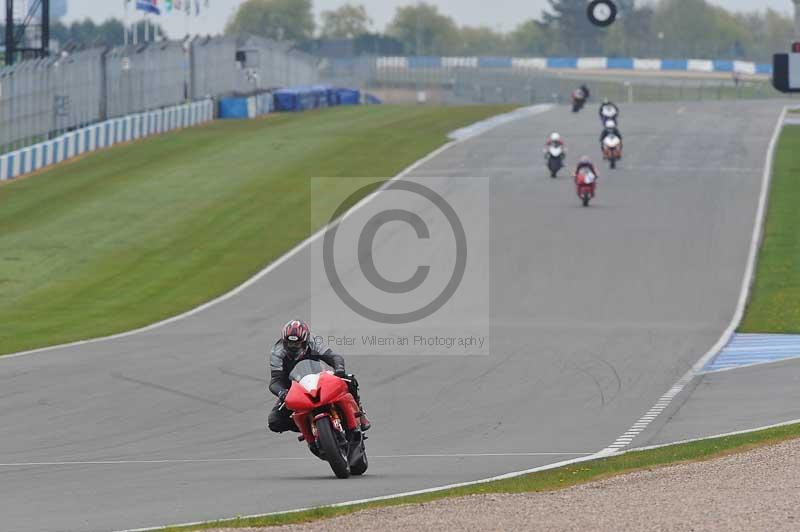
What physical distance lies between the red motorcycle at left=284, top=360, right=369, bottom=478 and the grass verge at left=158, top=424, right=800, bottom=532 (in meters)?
1.30

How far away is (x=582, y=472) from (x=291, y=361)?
120 inches

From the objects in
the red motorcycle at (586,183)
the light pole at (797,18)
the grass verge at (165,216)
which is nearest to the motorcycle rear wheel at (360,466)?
the light pole at (797,18)

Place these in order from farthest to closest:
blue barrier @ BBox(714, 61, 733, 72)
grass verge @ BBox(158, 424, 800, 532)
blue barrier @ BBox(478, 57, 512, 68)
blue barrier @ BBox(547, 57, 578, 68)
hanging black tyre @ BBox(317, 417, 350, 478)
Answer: blue barrier @ BBox(478, 57, 512, 68) < blue barrier @ BBox(547, 57, 578, 68) < blue barrier @ BBox(714, 61, 733, 72) < hanging black tyre @ BBox(317, 417, 350, 478) < grass verge @ BBox(158, 424, 800, 532)

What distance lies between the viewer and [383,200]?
4300 cm

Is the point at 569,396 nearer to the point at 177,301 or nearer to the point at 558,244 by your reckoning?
the point at 177,301

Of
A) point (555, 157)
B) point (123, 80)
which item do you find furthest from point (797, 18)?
point (123, 80)

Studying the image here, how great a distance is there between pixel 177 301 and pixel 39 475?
16.7 m

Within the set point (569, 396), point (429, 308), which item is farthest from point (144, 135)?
point (569, 396)

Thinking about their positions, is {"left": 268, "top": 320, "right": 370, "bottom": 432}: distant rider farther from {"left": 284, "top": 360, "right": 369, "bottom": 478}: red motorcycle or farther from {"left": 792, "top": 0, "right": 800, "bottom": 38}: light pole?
{"left": 792, "top": 0, "right": 800, "bottom": 38}: light pole

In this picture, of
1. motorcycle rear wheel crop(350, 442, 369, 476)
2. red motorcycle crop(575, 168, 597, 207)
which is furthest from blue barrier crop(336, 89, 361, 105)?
motorcycle rear wheel crop(350, 442, 369, 476)

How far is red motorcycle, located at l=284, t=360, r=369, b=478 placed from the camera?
13.5 meters

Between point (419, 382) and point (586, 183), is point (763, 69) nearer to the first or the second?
point (586, 183)

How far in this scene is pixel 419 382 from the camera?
2081 centimetres

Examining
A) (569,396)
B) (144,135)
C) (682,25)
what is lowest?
(569,396)
